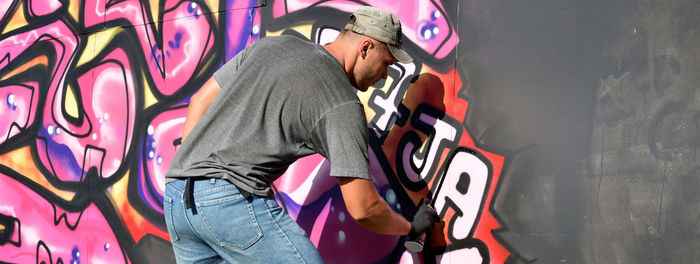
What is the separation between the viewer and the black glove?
9.32ft

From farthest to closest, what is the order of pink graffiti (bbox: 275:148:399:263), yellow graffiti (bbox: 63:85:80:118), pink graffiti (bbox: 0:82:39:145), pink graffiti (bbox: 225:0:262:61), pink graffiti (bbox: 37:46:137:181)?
pink graffiti (bbox: 0:82:39:145), yellow graffiti (bbox: 63:85:80:118), pink graffiti (bbox: 37:46:137:181), pink graffiti (bbox: 225:0:262:61), pink graffiti (bbox: 275:148:399:263)

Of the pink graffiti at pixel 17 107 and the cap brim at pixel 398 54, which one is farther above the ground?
the cap brim at pixel 398 54

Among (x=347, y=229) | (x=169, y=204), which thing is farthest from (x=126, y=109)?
(x=169, y=204)

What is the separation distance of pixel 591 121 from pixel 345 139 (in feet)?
4.21

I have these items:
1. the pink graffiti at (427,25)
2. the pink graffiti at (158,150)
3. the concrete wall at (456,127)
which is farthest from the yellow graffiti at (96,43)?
the pink graffiti at (427,25)

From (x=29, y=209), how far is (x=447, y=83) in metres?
3.45

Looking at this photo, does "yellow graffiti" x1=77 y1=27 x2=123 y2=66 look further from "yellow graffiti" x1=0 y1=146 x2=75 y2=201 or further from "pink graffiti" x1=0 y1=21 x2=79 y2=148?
"yellow graffiti" x1=0 y1=146 x2=75 y2=201

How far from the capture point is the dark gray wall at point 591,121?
8.97 feet

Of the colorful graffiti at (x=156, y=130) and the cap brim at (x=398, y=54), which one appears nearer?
the cap brim at (x=398, y=54)

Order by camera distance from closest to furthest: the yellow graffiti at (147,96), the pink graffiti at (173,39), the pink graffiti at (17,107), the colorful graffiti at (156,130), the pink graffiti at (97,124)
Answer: the colorful graffiti at (156,130) < the pink graffiti at (173,39) < the yellow graffiti at (147,96) < the pink graffiti at (97,124) < the pink graffiti at (17,107)

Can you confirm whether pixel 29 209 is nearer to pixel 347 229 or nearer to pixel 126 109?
pixel 126 109

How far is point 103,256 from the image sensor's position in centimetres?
443

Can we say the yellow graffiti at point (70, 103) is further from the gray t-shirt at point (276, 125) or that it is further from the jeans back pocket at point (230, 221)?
the jeans back pocket at point (230, 221)

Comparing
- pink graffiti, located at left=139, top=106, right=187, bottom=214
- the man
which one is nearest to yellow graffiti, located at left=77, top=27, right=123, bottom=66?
pink graffiti, located at left=139, top=106, right=187, bottom=214
